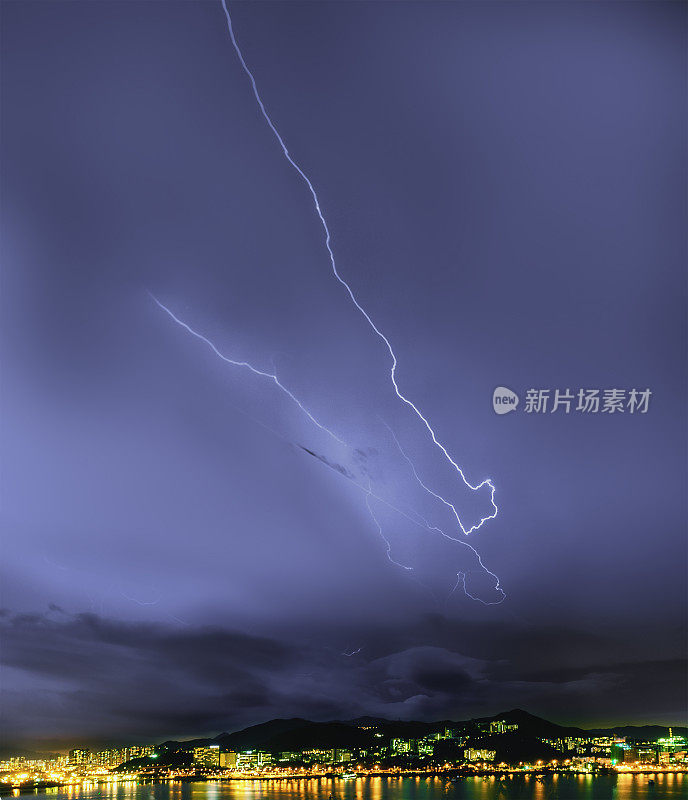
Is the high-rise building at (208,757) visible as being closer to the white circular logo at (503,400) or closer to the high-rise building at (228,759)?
the high-rise building at (228,759)

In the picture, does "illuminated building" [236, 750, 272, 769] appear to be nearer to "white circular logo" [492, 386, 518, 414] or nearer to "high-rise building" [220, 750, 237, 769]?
"high-rise building" [220, 750, 237, 769]

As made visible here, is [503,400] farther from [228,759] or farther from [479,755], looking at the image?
[228,759]

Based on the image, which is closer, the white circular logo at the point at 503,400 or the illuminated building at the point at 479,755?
the white circular logo at the point at 503,400

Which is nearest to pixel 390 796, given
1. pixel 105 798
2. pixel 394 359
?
pixel 105 798

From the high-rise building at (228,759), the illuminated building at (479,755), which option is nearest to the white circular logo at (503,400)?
the high-rise building at (228,759)

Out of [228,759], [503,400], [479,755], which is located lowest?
[228,759]

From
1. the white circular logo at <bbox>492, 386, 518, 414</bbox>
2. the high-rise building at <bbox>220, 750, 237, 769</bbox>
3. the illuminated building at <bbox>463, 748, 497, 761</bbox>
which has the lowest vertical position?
the high-rise building at <bbox>220, 750, 237, 769</bbox>

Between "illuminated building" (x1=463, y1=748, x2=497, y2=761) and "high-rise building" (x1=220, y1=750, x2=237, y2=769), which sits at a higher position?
"illuminated building" (x1=463, y1=748, x2=497, y2=761)

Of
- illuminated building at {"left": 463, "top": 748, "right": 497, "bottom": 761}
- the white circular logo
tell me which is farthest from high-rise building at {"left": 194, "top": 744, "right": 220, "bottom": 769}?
the white circular logo

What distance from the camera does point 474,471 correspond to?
25.3 ft

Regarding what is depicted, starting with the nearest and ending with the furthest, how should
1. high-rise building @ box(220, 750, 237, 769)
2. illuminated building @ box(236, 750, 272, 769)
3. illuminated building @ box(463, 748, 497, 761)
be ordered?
1. illuminated building @ box(236, 750, 272, 769)
2. high-rise building @ box(220, 750, 237, 769)
3. illuminated building @ box(463, 748, 497, 761)

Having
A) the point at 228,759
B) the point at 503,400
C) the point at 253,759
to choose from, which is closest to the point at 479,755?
the point at 253,759

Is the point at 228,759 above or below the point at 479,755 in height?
below

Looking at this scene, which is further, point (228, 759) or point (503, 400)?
point (228, 759)
